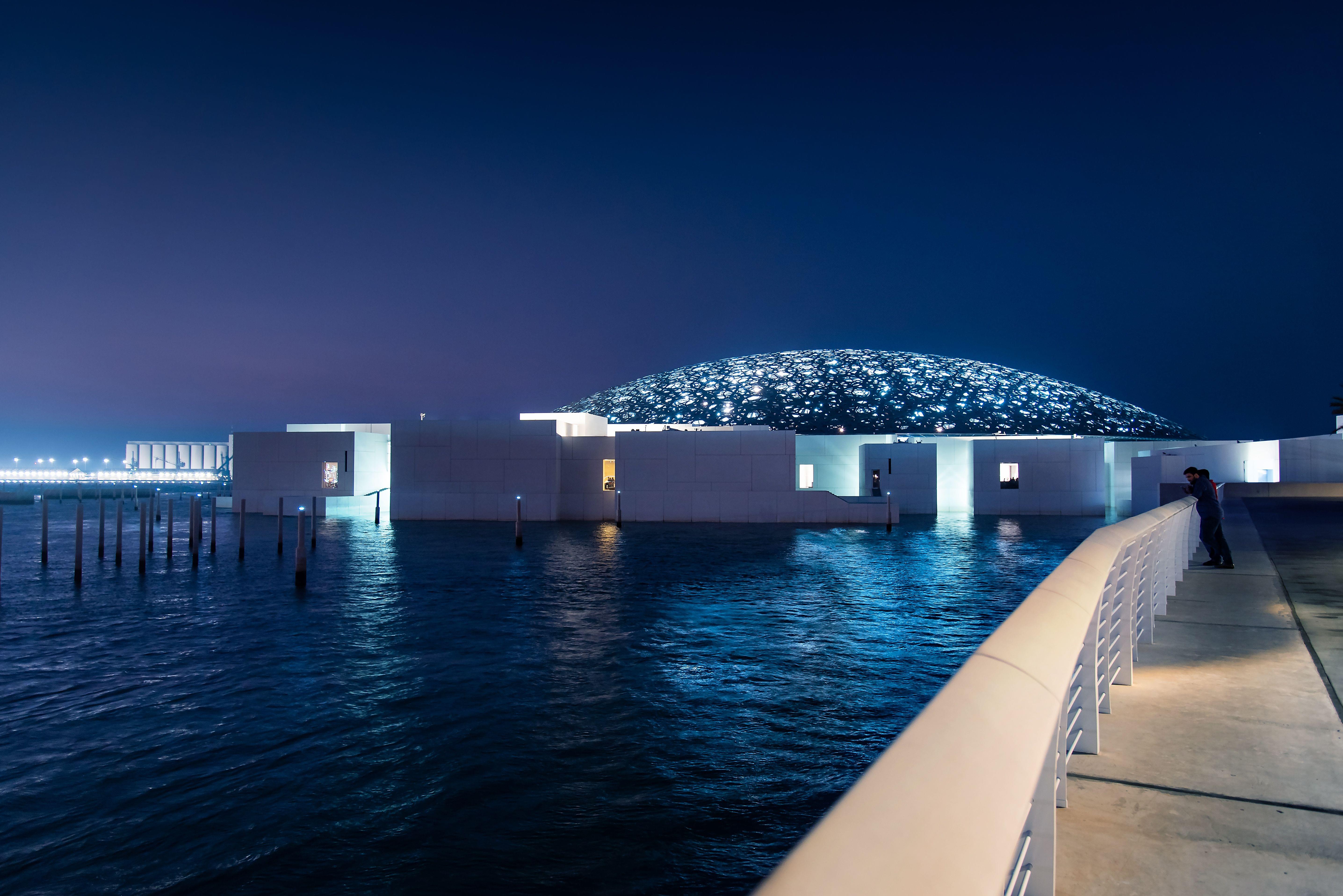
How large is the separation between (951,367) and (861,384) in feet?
54.5

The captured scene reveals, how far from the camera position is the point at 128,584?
20359 mm

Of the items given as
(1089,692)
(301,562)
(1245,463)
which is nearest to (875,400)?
(1245,463)

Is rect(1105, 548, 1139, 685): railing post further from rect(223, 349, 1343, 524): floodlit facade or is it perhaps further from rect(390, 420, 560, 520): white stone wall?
rect(390, 420, 560, 520): white stone wall

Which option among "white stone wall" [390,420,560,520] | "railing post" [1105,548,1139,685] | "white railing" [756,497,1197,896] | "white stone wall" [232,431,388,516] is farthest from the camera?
"white stone wall" [232,431,388,516]

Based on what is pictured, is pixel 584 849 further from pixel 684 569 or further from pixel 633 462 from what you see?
pixel 633 462

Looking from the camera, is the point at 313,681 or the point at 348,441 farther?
the point at 348,441

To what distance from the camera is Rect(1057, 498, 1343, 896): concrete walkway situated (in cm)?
303

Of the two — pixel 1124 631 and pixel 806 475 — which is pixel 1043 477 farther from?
pixel 1124 631

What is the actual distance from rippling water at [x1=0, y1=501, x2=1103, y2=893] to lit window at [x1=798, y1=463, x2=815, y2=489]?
26.6 meters

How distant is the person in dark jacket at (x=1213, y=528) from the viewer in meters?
11.4

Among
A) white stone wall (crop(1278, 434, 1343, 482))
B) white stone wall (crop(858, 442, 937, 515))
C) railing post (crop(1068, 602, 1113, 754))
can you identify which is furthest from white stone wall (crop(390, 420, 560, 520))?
railing post (crop(1068, 602, 1113, 754))

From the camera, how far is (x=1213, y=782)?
3.87 metres

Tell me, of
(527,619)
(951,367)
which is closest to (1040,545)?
(527,619)

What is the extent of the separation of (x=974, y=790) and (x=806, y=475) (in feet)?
152
